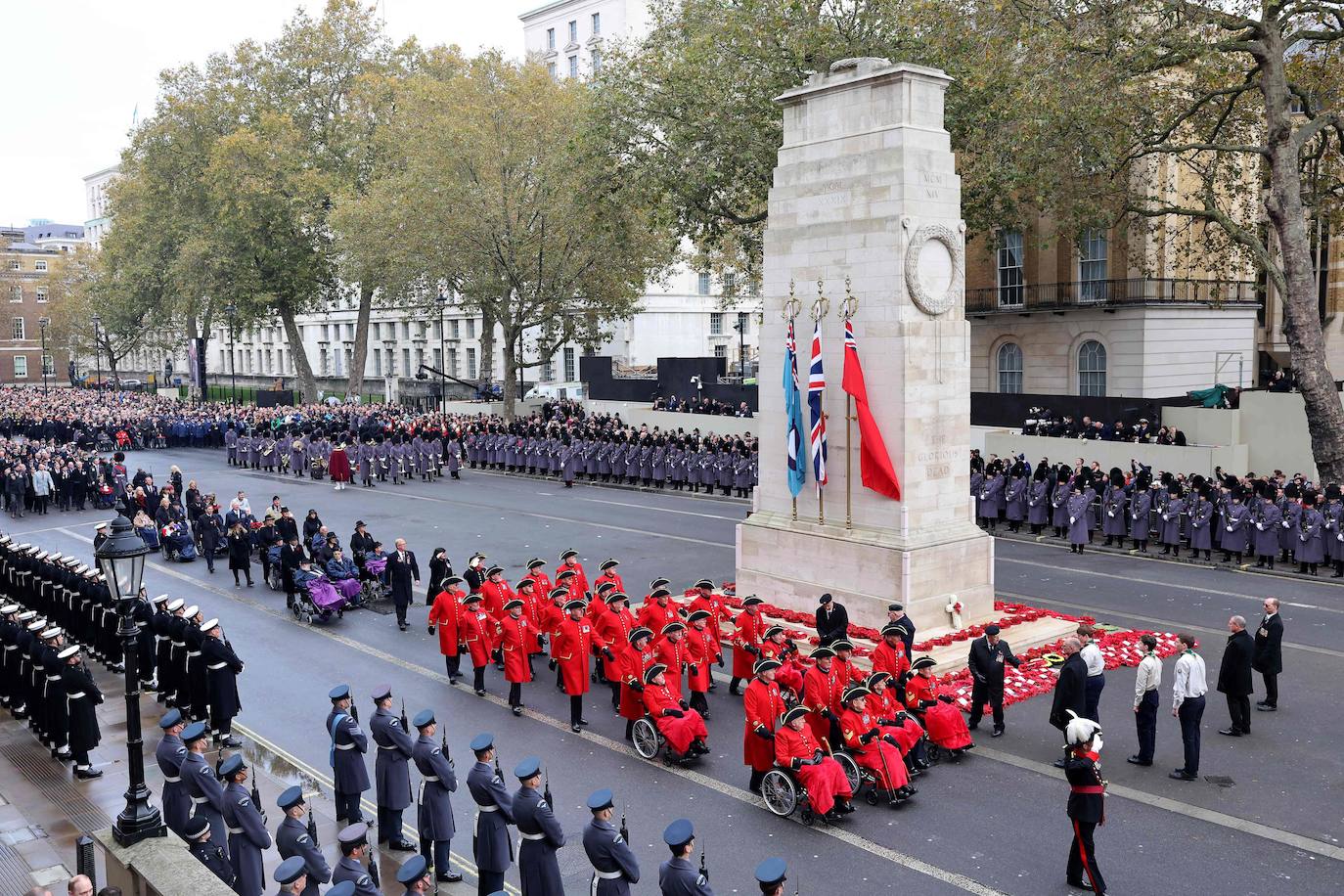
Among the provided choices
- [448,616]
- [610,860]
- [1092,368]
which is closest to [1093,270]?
[1092,368]

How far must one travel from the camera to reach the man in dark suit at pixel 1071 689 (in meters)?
11.1

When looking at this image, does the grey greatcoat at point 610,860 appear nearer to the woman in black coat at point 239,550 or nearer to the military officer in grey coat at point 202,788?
the military officer in grey coat at point 202,788

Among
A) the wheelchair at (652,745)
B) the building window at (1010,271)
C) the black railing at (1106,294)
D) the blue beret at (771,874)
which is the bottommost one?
the wheelchair at (652,745)

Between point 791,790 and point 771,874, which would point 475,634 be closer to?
point 791,790

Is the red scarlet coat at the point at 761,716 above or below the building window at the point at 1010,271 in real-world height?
below

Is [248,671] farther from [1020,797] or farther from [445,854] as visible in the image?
[1020,797]

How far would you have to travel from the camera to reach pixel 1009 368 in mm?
37875

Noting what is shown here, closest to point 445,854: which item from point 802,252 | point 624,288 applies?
point 802,252

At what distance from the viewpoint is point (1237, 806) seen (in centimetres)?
1049

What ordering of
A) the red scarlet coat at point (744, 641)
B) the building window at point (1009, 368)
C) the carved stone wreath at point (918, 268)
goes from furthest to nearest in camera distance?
1. the building window at point (1009, 368)
2. the carved stone wreath at point (918, 268)
3. the red scarlet coat at point (744, 641)

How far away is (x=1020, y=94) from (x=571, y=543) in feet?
42.7

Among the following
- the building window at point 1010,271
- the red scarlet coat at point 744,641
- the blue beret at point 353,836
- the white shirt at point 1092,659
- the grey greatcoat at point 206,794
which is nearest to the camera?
the blue beret at point 353,836

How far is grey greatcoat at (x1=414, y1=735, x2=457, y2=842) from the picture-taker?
937 cm

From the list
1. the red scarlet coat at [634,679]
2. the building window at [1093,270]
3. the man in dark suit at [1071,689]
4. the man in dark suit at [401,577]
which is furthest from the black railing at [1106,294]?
the red scarlet coat at [634,679]
